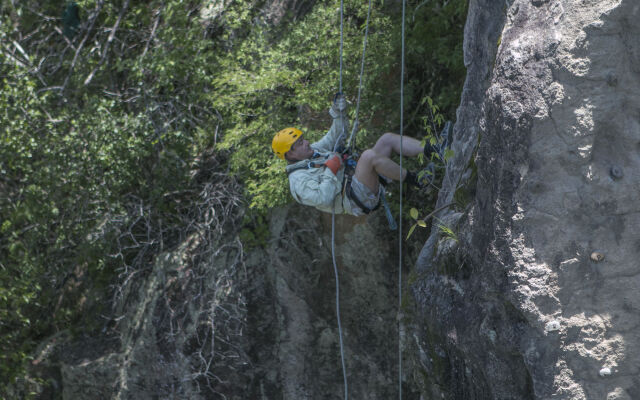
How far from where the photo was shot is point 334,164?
223 inches

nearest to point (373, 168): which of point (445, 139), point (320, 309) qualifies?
point (445, 139)

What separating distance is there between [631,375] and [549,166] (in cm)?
111

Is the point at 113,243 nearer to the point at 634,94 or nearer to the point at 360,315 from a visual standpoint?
the point at 360,315

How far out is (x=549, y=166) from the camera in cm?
374

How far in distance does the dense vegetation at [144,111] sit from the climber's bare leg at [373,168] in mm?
615

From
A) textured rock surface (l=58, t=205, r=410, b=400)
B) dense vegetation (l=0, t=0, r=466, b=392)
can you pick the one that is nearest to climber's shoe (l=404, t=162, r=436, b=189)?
dense vegetation (l=0, t=0, r=466, b=392)

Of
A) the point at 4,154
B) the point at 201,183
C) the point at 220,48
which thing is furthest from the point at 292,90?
the point at 4,154

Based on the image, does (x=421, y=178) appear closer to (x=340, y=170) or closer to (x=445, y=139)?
(x=445, y=139)

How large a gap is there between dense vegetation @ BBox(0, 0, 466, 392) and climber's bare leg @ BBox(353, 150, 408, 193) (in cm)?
62

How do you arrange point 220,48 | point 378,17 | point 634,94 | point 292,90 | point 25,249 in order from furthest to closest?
point 25,249 → point 220,48 → point 292,90 → point 378,17 → point 634,94

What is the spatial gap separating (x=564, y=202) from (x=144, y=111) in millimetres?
5251

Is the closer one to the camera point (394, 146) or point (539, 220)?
point (539, 220)

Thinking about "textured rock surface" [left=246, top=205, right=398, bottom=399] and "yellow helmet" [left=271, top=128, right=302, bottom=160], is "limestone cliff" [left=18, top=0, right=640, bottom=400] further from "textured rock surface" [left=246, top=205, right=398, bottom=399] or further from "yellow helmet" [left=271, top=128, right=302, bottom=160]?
"textured rock surface" [left=246, top=205, right=398, bottom=399]

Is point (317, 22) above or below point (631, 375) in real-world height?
above
